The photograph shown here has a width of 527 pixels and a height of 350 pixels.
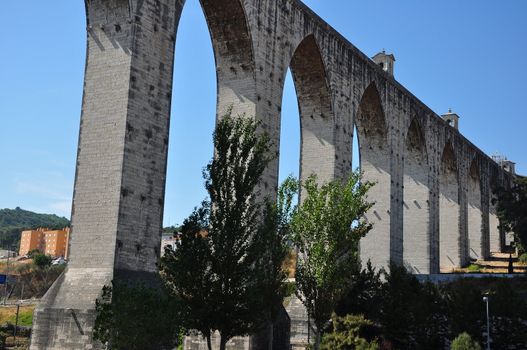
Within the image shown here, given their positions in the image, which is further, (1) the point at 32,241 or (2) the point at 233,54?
(1) the point at 32,241

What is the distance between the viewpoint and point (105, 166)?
16.0 m

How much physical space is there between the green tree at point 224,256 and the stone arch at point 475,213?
111 ft

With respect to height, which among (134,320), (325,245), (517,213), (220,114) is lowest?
(134,320)

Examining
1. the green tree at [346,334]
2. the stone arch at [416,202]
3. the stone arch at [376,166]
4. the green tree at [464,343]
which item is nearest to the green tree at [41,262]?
the stone arch at [416,202]

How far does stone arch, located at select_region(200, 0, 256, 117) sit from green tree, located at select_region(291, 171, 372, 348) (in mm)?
4800

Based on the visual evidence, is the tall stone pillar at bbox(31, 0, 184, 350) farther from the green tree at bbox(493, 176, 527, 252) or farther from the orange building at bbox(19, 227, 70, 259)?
the orange building at bbox(19, 227, 70, 259)

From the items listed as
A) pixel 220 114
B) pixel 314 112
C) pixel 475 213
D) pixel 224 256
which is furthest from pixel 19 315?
pixel 224 256

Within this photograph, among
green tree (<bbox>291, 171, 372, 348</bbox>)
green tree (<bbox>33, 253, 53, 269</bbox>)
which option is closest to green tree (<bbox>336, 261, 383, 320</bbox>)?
green tree (<bbox>291, 171, 372, 348</bbox>)

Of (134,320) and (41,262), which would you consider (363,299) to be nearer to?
(134,320)

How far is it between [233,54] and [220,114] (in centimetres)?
215

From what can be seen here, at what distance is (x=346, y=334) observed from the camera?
1897 centimetres

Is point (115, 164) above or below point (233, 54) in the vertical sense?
below

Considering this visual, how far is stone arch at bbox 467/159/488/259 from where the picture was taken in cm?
4569

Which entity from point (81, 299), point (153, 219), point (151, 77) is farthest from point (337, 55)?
point (81, 299)
